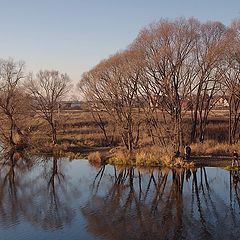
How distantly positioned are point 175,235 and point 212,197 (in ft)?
23.8

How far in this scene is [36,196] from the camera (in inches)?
989

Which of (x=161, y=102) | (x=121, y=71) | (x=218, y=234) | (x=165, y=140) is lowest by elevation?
(x=218, y=234)

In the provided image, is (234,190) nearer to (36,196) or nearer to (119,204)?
(119,204)

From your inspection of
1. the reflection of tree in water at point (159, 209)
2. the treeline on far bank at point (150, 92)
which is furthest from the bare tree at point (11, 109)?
the reflection of tree in water at point (159, 209)

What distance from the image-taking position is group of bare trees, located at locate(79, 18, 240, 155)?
36.7 meters

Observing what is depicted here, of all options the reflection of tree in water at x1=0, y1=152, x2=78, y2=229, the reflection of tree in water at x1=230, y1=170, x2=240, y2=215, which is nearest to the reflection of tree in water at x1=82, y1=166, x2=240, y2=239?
the reflection of tree in water at x1=230, y1=170, x2=240, y2=215

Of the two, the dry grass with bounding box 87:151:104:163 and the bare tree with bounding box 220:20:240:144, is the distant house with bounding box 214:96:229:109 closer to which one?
the bare tree with bounding box 220:20:240:144

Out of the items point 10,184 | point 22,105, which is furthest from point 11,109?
point 10,184

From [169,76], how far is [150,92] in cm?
486

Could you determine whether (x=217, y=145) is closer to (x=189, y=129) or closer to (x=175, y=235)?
(x=189, y=129)

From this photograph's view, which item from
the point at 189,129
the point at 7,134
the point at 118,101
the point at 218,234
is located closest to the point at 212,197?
the point at 218,234

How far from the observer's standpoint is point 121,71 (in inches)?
1619

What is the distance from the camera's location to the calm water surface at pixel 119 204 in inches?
718

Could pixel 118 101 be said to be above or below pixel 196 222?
above
